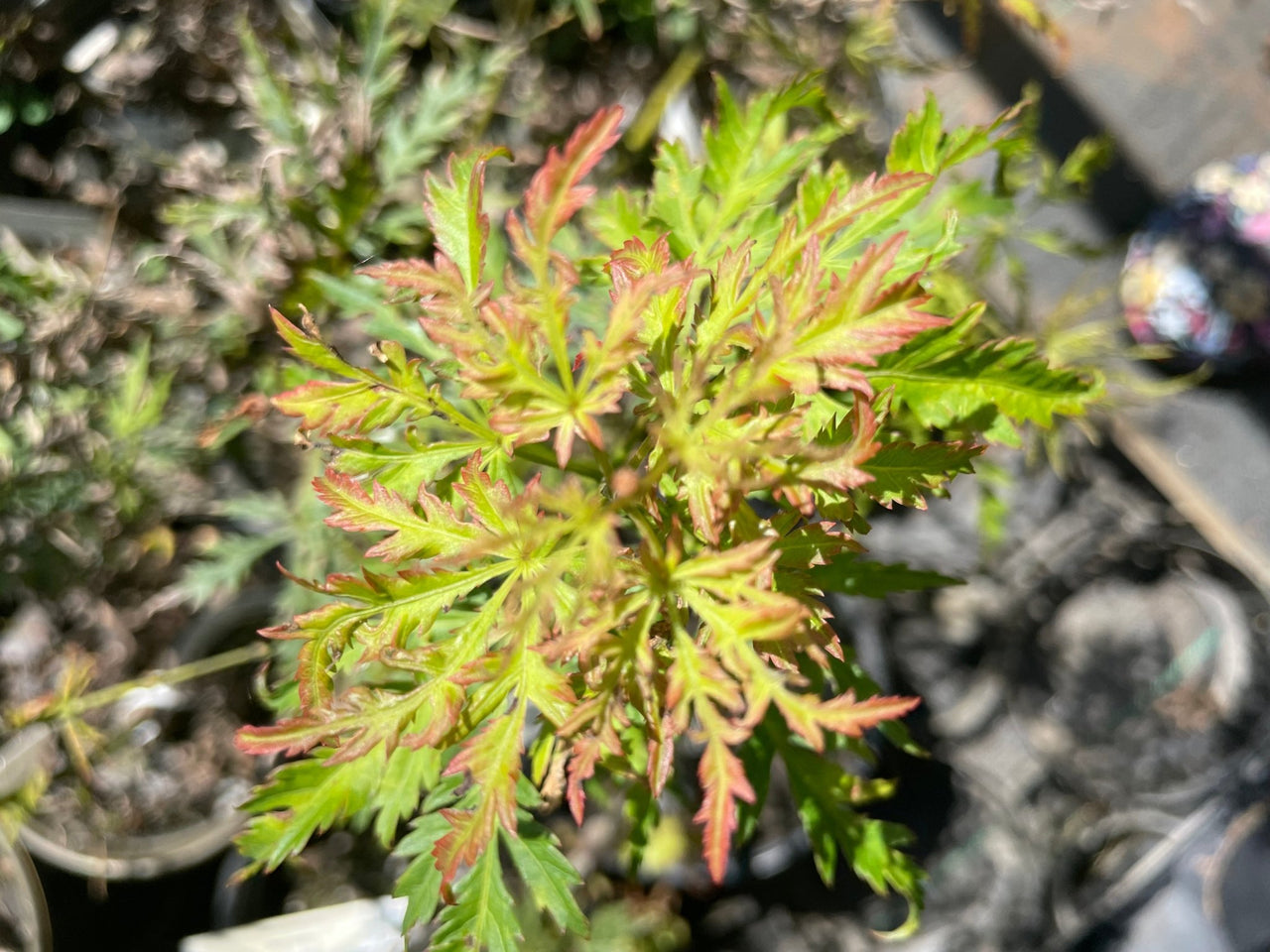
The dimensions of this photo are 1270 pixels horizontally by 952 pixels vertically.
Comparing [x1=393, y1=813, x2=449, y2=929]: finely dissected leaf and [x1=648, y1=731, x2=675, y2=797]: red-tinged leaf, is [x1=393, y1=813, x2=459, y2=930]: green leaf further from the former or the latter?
[x1=648, y1=731, x2=675, y2=797]: red-tinged leaf

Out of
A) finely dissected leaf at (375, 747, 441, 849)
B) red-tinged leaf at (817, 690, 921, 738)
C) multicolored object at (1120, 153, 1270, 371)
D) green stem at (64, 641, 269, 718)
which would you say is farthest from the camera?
multicolored object at (1120, 153, 1270, 371)

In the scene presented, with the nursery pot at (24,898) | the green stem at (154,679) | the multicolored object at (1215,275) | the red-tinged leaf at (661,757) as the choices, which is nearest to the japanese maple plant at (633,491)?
the red-tinged leaf at (661,757)

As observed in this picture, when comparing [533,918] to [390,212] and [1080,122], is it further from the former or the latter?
[1080,122]

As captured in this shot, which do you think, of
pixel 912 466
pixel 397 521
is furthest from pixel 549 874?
pixel 912 466

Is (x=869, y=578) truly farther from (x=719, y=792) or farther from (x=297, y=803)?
(x=297, y=803)

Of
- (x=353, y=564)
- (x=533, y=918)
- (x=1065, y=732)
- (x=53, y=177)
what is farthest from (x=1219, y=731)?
(x=53, y=177)

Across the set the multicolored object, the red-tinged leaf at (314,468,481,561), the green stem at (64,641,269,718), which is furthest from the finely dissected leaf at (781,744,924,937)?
the multicolored object

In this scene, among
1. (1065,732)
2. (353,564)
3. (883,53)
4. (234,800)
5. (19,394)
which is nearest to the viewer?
(353,564)
